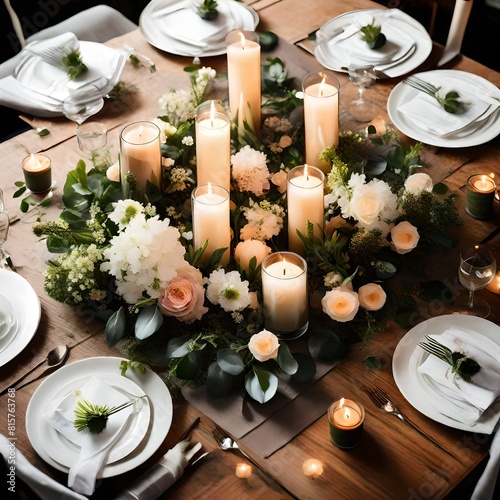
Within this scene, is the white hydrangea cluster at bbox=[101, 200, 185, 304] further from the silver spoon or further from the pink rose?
the silver spoon

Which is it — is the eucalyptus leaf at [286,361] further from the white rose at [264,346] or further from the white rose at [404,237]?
the white rose at [404,237]

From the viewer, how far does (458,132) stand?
80.9 inches

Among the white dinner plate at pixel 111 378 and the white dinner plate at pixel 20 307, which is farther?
the white dinner plate at pixel 20 307

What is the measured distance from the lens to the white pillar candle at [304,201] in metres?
1.66

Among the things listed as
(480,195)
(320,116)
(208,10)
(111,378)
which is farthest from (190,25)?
(111,378)

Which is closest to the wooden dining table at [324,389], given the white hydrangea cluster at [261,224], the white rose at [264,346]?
the white rose at [264,346]

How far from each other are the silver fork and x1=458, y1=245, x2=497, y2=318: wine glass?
0.30m

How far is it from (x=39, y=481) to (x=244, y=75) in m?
1.18

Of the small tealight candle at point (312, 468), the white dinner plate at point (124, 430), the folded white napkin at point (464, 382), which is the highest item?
the folded white napkin at point (464, 382)

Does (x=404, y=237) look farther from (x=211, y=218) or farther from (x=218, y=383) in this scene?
(x=218, y=383)

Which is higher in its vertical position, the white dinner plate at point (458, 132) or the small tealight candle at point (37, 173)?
the white dinner plate at point (458, 132)

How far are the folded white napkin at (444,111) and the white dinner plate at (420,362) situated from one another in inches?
25.7

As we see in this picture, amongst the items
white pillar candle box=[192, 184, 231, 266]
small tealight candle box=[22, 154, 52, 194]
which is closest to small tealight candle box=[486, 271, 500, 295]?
white pillar candle box=[192, 184, 231, 266]

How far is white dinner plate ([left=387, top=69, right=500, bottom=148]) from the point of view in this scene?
6.68 feet
